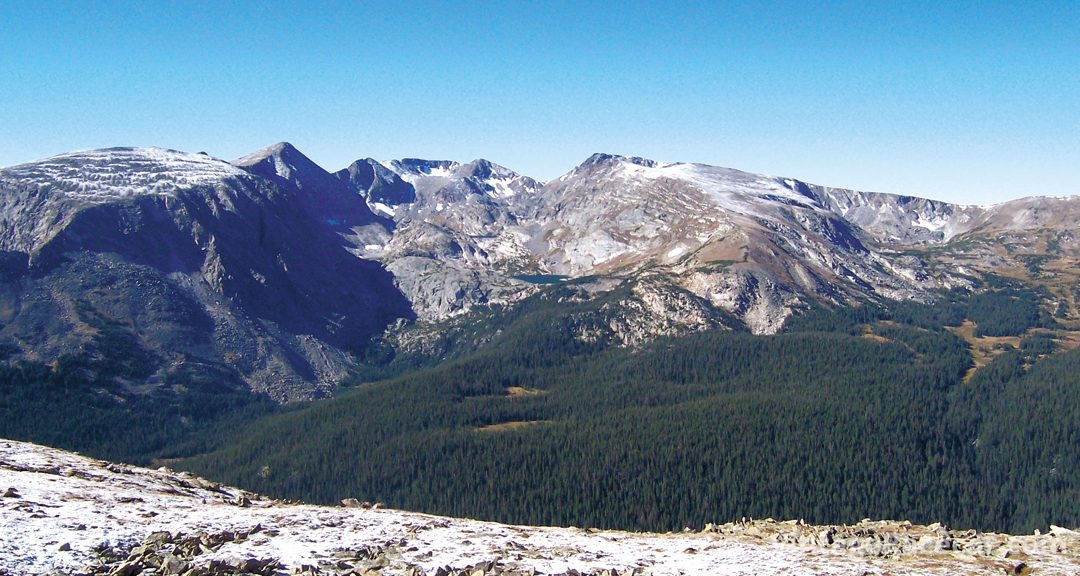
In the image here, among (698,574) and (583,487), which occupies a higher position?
(698,574)

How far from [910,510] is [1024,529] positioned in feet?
76.2

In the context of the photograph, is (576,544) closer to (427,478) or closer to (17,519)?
(17,519)

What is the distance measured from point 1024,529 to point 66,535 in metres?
189

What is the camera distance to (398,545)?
56656 mm

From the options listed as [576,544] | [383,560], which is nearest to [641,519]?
[576,544]

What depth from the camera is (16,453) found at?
81312mm

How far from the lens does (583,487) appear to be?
599 feet

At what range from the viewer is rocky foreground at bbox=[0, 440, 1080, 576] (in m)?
49.3

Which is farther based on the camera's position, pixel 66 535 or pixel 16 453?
pixel 16 453

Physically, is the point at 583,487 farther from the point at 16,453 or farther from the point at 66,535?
the point at 66,535

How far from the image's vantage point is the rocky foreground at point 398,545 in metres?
49.3

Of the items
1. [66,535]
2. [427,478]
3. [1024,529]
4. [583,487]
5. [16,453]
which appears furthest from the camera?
[427,478]

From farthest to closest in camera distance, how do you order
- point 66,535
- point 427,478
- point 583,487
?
point 427,478
point 583,487
point 66,535


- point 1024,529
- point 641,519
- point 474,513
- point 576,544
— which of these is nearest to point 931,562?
point 576,544
